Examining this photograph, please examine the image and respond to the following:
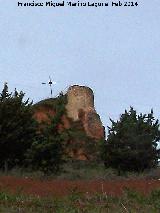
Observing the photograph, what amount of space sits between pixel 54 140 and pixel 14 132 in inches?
132

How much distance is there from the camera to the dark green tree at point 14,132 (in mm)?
25203

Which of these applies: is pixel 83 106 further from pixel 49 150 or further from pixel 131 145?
pixel 49 150

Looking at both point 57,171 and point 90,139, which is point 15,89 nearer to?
point 57,171

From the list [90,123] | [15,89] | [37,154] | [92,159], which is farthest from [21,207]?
[90,123]

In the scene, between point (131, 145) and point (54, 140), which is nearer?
point (54, 140)

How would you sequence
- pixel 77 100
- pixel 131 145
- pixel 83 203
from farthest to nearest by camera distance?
pixel 77 100 → pixel 131 145 → pixel 83 203

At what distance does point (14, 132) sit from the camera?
2533 centimetres

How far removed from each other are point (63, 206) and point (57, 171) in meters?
15.4

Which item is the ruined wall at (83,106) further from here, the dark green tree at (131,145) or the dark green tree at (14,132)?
the dark green tree at (14,132)

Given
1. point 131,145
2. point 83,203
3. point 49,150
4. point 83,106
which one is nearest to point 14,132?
point 49,150

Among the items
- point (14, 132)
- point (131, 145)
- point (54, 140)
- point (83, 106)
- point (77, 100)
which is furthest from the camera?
point (77, 100)

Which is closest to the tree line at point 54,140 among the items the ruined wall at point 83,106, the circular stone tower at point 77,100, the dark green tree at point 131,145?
the dark green tree at point 131,145

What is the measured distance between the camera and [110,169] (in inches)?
1251

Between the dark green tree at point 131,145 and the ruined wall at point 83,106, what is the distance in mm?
12094
